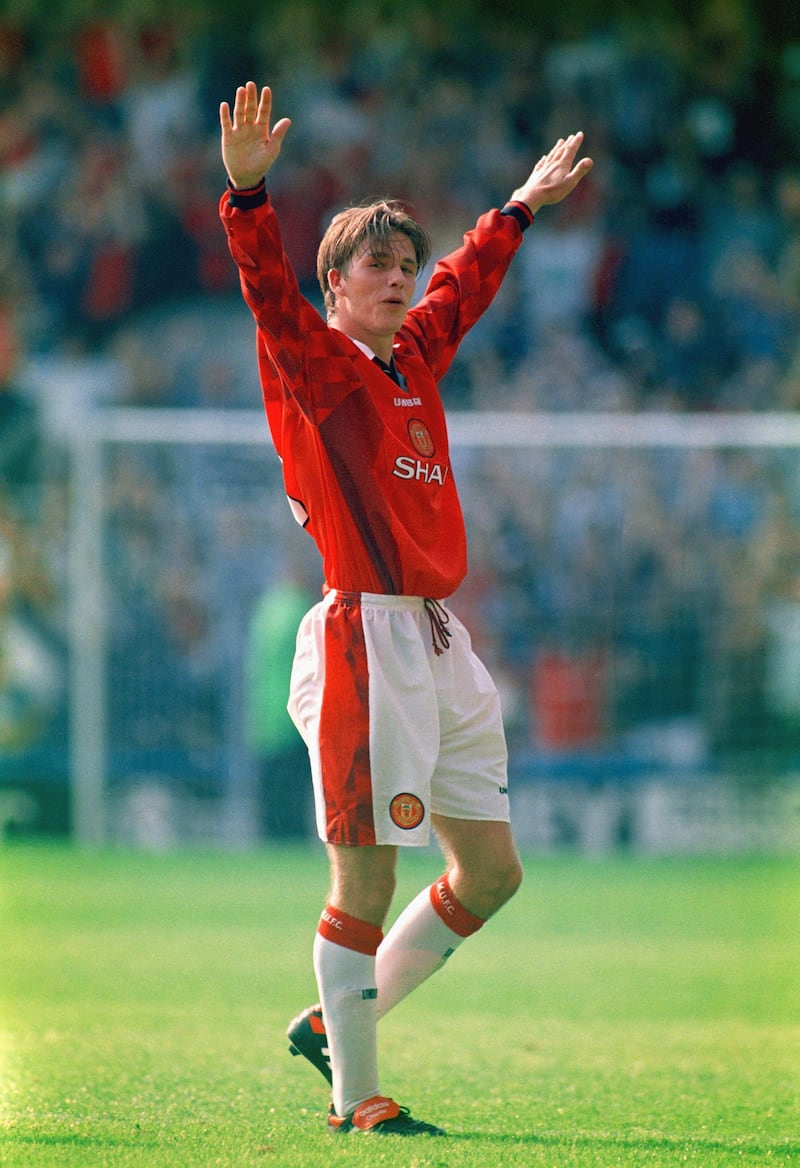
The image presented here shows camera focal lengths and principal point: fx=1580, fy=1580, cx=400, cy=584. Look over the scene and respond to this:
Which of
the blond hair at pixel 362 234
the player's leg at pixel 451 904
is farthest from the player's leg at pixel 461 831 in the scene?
the blond hair at pixel 362 234

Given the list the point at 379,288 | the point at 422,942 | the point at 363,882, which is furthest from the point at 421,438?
the point at 422,942

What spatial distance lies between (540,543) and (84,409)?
4.58 metres

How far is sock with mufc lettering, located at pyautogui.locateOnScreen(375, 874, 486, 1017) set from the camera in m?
3.90

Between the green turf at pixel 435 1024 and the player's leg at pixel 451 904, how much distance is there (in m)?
0.33

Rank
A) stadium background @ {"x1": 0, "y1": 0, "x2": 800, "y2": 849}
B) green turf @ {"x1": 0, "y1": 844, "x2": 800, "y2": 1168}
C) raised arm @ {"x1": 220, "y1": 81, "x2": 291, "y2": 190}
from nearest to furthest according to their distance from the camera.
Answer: raised arm @ {"x1": 220, "y1": 81, "x2": 291, "y2": 190}
green turf @ {"x1": 0, "y1": 844, "x2": 800, "y2": 1168}
stadium background @ {"x1": 0, "y1": 0, "x2": 800, "y2": 849}

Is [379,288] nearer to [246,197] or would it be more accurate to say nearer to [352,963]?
[246,197]

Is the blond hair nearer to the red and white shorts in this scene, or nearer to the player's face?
the player's face

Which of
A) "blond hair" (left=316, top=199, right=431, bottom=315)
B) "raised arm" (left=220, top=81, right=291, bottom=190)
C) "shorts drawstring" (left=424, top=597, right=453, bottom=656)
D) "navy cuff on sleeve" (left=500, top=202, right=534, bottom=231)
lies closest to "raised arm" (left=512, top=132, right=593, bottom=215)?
"navy cuff on sleeve" (left=500, top=202, right=534, bottom=231)

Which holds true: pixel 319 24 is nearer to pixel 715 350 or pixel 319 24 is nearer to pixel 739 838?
pixel 715 350

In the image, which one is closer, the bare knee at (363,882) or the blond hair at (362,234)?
the bare knee at (363,882)

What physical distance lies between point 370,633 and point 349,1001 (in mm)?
826

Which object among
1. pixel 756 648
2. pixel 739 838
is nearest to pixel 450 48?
pixel 756 648

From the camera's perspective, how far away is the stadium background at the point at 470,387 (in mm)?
10188

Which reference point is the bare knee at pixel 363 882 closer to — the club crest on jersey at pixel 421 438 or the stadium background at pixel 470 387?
the club crest on jersey at pixel 421 438
